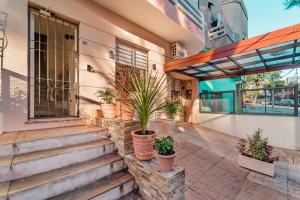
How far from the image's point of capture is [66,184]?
2.00 metres

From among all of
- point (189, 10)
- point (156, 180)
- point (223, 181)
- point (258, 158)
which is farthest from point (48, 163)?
point (189, 10)

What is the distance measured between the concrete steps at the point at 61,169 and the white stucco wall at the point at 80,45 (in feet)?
2.82

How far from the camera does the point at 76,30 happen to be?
3787mm

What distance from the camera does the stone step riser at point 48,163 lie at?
73.0 inches

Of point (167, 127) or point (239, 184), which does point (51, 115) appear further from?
point (239, 184)

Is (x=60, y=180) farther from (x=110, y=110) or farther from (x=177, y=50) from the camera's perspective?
(x=177, y=50)

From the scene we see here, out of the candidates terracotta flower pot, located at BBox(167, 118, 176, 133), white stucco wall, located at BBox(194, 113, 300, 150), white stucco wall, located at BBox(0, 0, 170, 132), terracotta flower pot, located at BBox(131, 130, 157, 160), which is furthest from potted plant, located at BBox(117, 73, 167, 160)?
white stucco wall, located at BBox(194, 113, 300, 150)

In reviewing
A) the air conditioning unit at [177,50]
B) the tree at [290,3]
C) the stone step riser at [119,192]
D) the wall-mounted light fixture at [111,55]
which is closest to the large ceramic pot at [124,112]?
the stone step riser at [119,192]

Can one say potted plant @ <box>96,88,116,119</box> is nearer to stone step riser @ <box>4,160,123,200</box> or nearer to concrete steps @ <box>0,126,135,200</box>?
concrete steps @ <box>0,126,135,200</box>

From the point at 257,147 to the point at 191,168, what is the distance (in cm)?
175

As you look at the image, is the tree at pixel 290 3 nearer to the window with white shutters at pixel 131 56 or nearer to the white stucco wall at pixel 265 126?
Answer: the white stucco wall at pixel 265 126

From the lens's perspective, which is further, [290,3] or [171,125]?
[290,3]

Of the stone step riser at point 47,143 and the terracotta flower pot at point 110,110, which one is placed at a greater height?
the terracotta flower pot at point 110,110

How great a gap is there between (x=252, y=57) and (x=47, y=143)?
5872 mm
